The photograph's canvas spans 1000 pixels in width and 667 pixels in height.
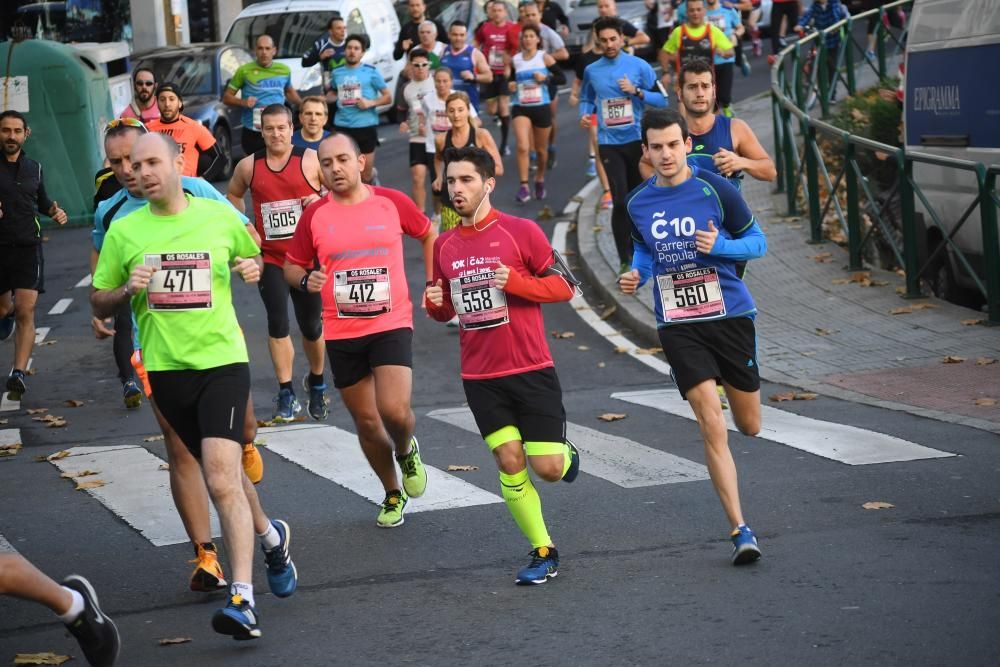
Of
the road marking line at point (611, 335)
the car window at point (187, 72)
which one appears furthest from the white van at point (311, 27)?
the road marking line at point (611, 335)

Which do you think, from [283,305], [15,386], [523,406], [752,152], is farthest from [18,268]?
[523,406]

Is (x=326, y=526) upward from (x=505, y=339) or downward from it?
downward

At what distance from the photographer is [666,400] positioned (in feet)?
36.2

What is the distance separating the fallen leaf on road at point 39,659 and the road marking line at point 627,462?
337cm

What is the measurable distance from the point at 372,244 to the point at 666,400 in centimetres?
353

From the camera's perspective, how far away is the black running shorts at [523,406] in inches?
272

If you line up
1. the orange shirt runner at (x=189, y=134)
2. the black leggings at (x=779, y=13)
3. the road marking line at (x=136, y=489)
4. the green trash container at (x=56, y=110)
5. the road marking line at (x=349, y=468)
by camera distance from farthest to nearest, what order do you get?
the black leggings at (x=779, y=13) → the green trash container at (x=56, y=110) → the orange shirt runner at (x=189, y=134) → the road marking line at (x=349, y=468) → the road marking line at (x=136, y=489)

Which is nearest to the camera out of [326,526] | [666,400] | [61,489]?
[326,526]

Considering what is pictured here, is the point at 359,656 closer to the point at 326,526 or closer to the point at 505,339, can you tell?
the point at 505,339

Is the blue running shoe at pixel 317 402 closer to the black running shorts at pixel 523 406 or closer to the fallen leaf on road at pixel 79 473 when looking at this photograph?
the fallen leaf on road at pixel 79 473

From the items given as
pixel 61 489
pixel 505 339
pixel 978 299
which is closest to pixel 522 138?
pixel 978 299

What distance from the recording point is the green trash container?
65.4 ft

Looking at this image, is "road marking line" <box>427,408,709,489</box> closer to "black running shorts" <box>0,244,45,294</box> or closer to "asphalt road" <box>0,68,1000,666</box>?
"asphalt road" <box>0,68,1000,666</box>

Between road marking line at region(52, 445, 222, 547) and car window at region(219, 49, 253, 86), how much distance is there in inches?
557
